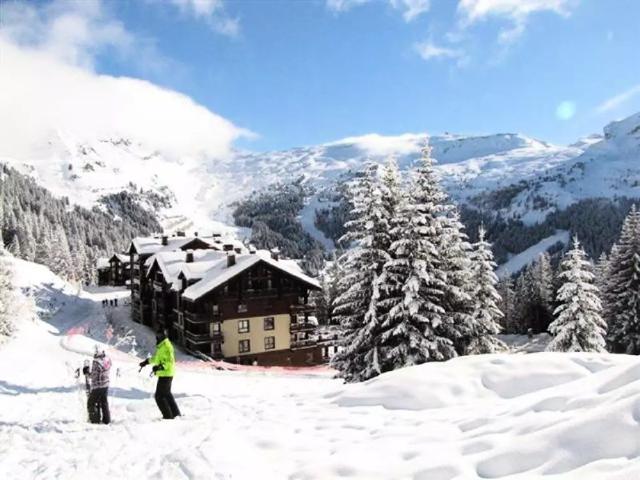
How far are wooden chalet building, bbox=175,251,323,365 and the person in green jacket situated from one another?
99.5 ft

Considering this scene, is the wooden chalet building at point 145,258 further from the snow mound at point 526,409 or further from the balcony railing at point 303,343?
the snow mound at point 526,409

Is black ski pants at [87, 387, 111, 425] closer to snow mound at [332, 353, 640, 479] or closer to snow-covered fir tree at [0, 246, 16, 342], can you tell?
snow mound at [332, 353, 640, 479]

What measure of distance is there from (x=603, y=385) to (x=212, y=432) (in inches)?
268

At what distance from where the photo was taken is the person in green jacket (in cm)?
1196

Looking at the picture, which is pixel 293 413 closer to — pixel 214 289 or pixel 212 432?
pixel 212 432

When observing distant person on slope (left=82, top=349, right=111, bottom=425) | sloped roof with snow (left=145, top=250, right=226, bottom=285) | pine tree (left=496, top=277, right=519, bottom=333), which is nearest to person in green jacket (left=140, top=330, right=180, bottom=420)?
distant person on slope (left=82, top=349, right=111, bottom=425)

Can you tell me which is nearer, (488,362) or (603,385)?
(603,385)

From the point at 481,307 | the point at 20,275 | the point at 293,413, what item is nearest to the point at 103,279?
the point at 20,275

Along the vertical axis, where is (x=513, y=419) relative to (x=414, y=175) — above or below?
below

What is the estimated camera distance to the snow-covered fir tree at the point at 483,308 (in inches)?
1001

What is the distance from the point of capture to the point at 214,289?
42.7 m

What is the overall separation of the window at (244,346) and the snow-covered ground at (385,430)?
92.3ft

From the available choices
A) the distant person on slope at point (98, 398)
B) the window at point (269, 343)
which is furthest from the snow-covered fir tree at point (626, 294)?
the distant person on slope at point (98, 398)

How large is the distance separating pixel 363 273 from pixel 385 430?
1468 cm
